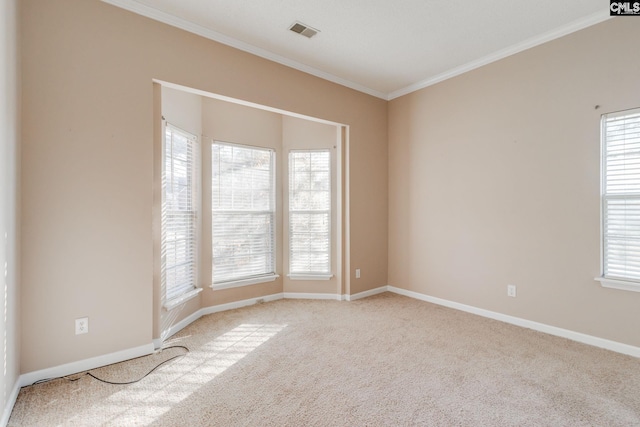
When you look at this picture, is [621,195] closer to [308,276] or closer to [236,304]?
[308,276]

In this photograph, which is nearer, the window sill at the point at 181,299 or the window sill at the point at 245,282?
the window sill at the point at 181,299

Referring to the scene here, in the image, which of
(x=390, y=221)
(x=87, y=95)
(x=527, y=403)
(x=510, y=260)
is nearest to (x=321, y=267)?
(x=390, y=221)

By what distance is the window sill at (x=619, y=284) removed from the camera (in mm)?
2525

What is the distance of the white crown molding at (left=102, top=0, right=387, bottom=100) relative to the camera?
8.36 feet

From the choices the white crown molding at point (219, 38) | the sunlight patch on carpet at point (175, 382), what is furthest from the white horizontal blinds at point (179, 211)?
the white crown molding at point (219, 38)

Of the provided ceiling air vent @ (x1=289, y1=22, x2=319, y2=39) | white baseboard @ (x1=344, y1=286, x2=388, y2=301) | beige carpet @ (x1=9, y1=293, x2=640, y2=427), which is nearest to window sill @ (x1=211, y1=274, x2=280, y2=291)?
beige carpet @ (x1=9, y1=293, x2=640, y2=427)

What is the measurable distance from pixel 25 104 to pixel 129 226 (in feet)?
3.48

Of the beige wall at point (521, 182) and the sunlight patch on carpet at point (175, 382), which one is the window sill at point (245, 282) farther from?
the beige wall at point (521, 182)

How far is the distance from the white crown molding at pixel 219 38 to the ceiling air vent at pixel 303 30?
0.52 m

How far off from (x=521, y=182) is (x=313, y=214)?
8.12 feet

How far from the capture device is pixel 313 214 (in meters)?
4.31

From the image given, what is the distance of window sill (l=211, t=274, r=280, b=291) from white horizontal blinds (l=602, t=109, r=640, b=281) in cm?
351

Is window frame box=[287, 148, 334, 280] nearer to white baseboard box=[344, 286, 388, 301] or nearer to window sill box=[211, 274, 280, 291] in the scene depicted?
window sill box=[211, 274, 280, 291]

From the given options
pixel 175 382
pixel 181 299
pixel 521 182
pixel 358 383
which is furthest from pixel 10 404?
pixel 521 182
